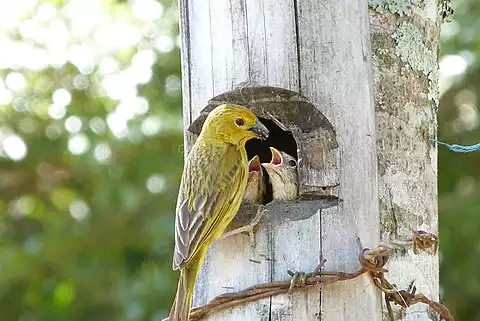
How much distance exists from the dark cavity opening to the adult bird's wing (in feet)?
0.74

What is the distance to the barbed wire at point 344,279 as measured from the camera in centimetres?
371

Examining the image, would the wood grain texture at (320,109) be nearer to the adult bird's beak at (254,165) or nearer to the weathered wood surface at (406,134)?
the weathered wood surface at (406,134)

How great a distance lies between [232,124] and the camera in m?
4.26

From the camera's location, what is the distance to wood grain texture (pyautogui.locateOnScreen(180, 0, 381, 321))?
3812 mm

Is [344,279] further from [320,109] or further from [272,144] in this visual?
[272,144]

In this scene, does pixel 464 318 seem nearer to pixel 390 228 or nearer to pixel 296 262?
pixel 390 228

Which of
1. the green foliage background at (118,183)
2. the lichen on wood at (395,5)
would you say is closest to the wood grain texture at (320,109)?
the lichen on wood at (395,5)

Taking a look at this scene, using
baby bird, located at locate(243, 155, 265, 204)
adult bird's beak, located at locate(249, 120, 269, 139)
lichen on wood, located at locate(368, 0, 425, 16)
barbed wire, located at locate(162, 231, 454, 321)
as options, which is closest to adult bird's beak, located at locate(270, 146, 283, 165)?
baby bird, located at locate(243, 155, 265, 204)

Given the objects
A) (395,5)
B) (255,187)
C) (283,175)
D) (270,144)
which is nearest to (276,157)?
(255,187)

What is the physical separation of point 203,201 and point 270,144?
850 millimetres

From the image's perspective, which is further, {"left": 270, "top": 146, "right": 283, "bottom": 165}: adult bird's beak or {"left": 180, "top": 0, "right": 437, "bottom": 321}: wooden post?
{"left": 270, "top": 146, "right": 283, "bottom": 165}: adult bird's beak

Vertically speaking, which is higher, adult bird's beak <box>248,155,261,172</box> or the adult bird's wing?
adult bird's beak <box>248,155,261,172</box>

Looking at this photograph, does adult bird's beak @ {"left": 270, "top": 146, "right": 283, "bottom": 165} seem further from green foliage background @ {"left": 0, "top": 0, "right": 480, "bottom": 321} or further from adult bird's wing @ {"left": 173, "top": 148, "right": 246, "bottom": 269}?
green foliage background @ {"left": 0, "top": 0, "right": 480, "bottom": 321}

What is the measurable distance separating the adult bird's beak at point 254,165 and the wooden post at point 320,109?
0.80 metres
